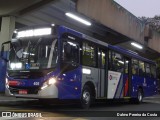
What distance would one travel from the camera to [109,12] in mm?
24188

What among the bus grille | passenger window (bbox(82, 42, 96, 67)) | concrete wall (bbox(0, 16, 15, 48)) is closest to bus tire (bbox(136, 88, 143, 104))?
passenger window (bbox(82, 42, 96, 67))

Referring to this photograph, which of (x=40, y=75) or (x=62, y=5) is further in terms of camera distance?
(x=62, y=5)

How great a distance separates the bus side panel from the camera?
13.0 meters

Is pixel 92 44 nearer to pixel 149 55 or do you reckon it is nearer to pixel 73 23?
pixel 73 23

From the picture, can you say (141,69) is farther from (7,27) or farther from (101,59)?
(7,27)

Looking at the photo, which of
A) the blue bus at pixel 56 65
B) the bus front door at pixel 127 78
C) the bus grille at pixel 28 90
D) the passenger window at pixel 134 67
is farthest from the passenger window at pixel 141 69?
the bus grille at pixel 28 90

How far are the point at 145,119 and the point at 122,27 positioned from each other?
15.2 meters

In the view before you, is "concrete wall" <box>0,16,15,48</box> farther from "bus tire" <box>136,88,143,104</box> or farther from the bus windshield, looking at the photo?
"bus tire" <box>136,88,143,104</box>

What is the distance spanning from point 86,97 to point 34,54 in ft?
10.1

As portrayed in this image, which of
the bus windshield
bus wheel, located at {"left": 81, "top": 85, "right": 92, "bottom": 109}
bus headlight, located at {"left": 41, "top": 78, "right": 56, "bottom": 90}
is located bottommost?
bus wheel, located at {"left": 81, "top": 85, "right": 92, "bottom": 109}

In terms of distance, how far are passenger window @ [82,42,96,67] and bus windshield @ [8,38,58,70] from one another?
2.01 meters

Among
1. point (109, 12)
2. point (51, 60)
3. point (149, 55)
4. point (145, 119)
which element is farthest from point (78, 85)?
point (149, 55)

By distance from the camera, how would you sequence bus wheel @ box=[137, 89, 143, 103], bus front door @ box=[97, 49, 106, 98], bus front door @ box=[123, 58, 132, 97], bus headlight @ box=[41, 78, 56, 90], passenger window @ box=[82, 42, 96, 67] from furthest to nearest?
bus wheel @ box=[137, 89, 143, 103] < bus front door @ box=[123, 58, 132, 97] < bus front door @ box=[97, 49, 106, 98] < passenger window @ box=[82, 42, 96, 67] < bus headlight @ box=[41, 78, 56, 90]

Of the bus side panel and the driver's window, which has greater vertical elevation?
the driver's window
